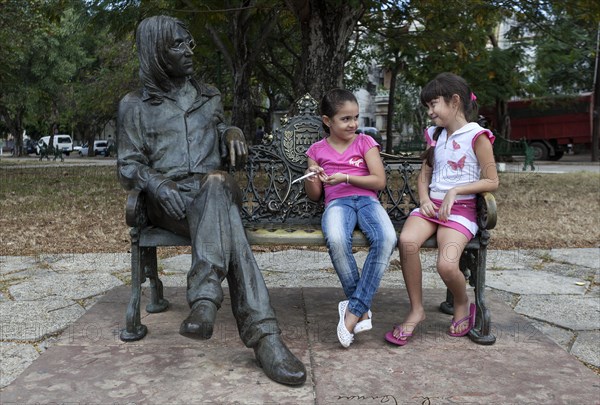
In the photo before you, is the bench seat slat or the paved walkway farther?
the bench seat slat

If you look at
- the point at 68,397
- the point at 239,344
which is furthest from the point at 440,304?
the point at 68,397

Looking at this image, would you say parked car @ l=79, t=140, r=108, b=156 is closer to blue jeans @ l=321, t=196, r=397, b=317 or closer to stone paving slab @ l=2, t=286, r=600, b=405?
stone paving slab @ l=2, t=286, r=600, b=405

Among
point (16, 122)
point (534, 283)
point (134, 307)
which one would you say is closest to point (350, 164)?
point (134, 307)

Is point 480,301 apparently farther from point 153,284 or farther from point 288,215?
point 153,284

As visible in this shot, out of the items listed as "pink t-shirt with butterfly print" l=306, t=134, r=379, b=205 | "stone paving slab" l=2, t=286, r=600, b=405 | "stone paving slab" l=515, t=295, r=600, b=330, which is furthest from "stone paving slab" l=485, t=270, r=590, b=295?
"pink t-shirt with butterfly print" l=306, t=134, r=379, b=205

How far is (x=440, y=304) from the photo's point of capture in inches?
154

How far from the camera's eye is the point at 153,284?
145 inches

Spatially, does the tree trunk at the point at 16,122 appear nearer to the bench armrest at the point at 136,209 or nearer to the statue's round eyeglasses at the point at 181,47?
the statue's round eyeglasses at the point at 181,47

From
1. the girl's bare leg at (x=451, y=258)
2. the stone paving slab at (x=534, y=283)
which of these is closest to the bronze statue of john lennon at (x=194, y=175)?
the girl's bare leg at (x=451, y=258)

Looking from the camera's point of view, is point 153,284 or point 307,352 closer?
point 307,352

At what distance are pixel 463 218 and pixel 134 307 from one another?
1797mm

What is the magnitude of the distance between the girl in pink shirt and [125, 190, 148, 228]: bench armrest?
93 centimetres

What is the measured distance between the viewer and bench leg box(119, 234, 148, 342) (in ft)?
10.4

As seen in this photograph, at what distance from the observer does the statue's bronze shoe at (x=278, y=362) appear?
8.56 feet
